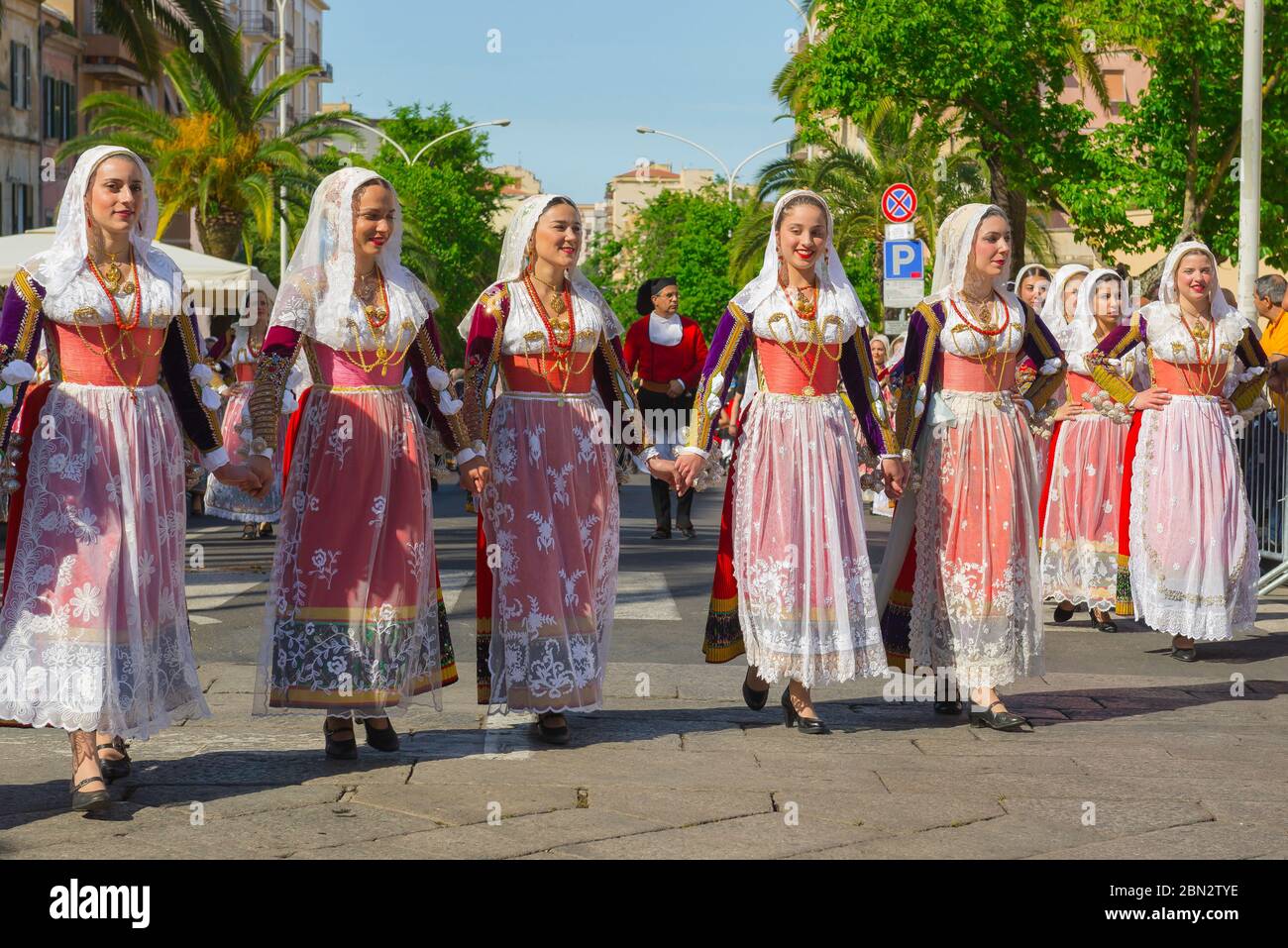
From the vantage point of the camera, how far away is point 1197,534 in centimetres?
1049

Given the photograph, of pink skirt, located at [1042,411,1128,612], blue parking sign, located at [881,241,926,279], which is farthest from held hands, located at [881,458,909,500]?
blue parking sign, located at [881,241,926,279]

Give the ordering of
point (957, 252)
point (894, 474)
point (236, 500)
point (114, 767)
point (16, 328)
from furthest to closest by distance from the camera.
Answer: point (236, 500) → point (957, 252) → point (894, 474) → point (114, 767) → point (16, 328)

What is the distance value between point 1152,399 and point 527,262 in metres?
4.24

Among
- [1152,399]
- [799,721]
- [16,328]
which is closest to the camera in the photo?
[16,328]

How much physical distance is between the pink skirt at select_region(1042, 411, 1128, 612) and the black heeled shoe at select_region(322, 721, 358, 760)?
6065mm

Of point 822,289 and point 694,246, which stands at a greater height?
point 694,246

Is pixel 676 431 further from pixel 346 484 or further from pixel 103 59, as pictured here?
pixel 103 59

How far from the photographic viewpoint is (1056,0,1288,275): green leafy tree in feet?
84.4

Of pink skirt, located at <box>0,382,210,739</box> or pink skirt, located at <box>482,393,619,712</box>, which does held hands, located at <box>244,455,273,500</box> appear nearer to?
pink skirt, located at <box>0,382,210,739</box>

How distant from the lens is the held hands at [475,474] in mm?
7473

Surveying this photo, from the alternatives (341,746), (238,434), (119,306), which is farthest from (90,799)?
(238,434)

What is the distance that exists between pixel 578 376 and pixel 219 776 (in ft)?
7.22

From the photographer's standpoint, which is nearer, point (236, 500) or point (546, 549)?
point (546, 549)

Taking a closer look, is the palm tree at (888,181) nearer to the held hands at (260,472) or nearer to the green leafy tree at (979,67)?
the green leafy tree at (979,67)
